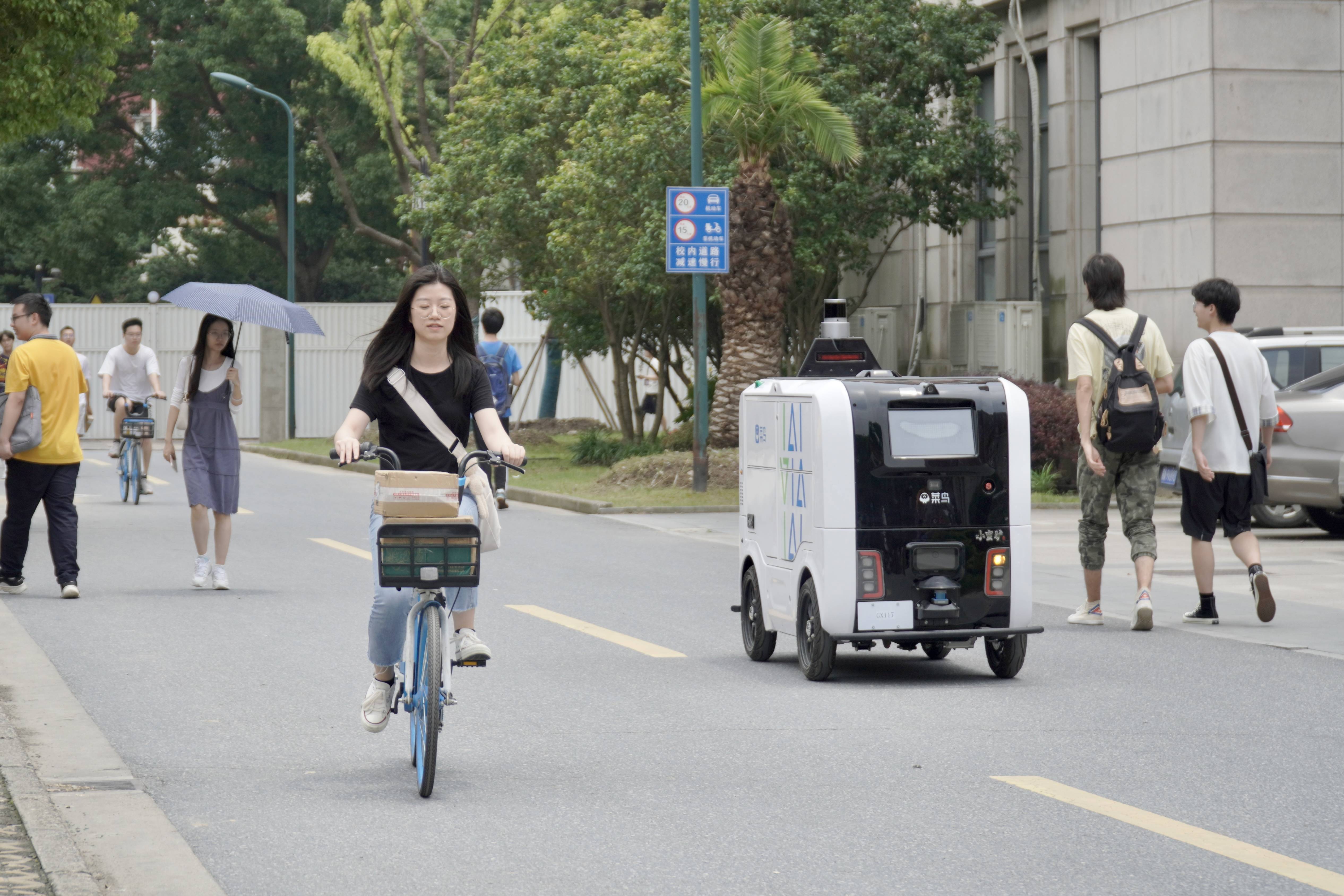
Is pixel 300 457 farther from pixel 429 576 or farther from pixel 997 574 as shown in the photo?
pixel 429 576

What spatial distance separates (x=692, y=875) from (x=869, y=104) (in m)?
20.1

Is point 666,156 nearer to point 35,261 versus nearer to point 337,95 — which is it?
point 337,95

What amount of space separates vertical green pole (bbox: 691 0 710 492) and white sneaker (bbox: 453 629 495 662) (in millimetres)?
13955

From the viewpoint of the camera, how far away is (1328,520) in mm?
16625

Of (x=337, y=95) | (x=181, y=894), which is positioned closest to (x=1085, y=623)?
(x=181, y=894)

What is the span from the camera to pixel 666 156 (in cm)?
2448

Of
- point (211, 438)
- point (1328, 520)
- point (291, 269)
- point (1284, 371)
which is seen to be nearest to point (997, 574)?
point (211, 438)

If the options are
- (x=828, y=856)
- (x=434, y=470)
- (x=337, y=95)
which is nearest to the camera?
(x=828, y=856)

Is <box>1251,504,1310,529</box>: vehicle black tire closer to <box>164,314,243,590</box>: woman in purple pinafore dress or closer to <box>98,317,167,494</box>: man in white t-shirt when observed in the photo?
<box>164,314,243,590</box>: woman in purple pinafore dress

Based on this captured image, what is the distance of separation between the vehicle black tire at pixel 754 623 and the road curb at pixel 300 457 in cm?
1652

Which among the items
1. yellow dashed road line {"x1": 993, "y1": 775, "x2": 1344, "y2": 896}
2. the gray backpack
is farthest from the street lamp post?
yellow dashed road line {"x1": 993, "y1": 775, "x2": 1344, "y2": 896}

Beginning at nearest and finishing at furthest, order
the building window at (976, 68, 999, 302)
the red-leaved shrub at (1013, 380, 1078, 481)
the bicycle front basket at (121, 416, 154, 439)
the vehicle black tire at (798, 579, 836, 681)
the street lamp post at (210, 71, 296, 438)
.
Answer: the vehicle black tire at (798, 579, 836, 681) → the bicycle front basket at (121, 416, 154, 439) → the red-leaved shrub at (1013, 380, 1078, 481) → the building window at (976, 68, 999, 302) → the street lamp post at (210, 71, 296, 438)

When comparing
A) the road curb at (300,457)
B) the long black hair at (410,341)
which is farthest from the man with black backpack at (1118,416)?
the road curb at (300,457)

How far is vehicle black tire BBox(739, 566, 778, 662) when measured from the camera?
9359 millimetres
